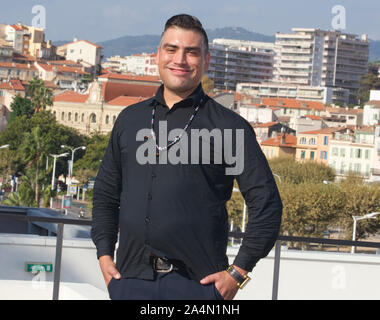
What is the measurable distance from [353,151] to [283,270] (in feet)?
259

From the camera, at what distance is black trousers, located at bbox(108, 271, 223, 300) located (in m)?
3.10

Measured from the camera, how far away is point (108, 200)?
3.37 m

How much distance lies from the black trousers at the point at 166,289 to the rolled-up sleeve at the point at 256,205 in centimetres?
15

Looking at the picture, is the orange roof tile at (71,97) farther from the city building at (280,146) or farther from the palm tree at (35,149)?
the palm tree at (35,149)

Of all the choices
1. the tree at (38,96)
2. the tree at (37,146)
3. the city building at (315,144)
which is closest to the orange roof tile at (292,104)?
the tree at (38,96)

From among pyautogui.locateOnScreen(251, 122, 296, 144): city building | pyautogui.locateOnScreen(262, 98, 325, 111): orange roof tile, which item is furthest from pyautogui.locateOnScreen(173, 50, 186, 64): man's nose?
pyautogui.locateOnScreen(262, 98, 325, 111): orange roof tile

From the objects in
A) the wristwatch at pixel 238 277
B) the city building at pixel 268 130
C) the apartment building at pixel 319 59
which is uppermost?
the apartment building at pixel 319 59

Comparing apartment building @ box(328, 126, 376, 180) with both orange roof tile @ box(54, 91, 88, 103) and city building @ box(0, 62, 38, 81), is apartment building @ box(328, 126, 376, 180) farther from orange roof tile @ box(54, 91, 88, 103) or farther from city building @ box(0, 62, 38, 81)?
city building @ box(0, 62, 38, 81)

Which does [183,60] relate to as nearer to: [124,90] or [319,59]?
[124,90]

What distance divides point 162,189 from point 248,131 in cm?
35

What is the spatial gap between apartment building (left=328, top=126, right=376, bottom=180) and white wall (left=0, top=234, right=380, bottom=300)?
75.6 metres

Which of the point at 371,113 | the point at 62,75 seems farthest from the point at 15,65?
the point at 371,113

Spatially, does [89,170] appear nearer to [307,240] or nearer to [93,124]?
[93,124]

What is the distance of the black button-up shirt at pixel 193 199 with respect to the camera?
3.10 m
